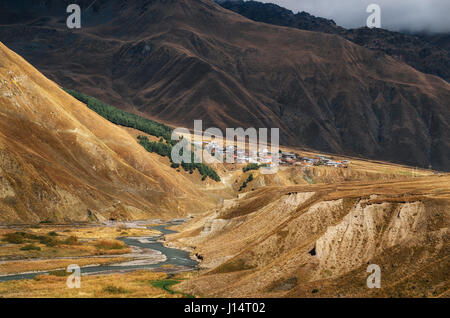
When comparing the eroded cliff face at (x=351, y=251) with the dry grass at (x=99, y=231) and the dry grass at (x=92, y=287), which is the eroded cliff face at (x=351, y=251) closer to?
the dry grass at (x=92, y=287)

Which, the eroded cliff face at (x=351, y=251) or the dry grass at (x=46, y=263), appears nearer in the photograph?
the eroded cliff face at (x=351, y=251)

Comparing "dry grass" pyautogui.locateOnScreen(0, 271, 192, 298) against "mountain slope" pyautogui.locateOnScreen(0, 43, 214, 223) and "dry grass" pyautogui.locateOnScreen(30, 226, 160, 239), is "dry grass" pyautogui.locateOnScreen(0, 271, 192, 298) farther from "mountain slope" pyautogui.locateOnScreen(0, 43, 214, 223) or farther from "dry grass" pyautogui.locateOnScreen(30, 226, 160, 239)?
"mountain slope" pyautogui.locateOnScreen(0, 43, 214, 223)

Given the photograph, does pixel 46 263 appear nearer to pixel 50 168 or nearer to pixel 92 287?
pixel 92 287

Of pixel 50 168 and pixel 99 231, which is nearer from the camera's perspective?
pixel 99 231

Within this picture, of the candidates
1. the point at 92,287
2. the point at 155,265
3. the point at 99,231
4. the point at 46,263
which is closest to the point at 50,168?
the point at 99,231

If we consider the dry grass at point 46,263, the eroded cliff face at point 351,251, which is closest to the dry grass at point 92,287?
the eroded cliff face at point 351,251
